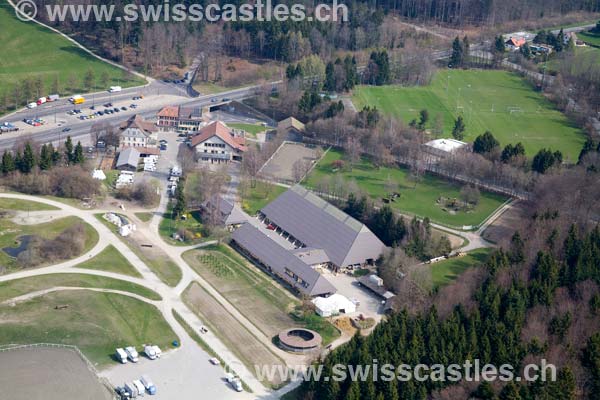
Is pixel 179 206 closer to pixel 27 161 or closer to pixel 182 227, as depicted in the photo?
pixel 182 227

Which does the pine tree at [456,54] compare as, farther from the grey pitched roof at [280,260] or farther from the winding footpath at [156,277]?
the winding footpath at [156,277]

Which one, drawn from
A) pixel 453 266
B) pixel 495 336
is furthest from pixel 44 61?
pixel 495 336

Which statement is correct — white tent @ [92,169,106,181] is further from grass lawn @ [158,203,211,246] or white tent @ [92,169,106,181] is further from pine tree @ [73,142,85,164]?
grass lawn @ [158,203,211,246]

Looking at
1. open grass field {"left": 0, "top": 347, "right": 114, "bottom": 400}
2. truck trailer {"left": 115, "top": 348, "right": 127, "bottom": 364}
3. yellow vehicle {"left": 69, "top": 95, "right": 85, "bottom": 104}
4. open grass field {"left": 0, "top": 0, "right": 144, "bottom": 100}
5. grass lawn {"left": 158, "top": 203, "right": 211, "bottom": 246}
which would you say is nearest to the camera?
open grass field {"left": 0, "top": 347, "right": 114, "bottom": 400}

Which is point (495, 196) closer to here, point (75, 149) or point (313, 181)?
point (313, 181)

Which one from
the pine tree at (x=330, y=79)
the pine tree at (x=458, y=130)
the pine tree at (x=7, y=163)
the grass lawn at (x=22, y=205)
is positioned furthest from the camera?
the pine tree at (x=330, y=79)

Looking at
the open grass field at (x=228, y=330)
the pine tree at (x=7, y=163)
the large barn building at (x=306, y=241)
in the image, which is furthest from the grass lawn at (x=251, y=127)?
the open grass field at (x=228, y=330)

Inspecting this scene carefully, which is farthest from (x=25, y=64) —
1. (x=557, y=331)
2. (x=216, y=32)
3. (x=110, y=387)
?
(x=557, y=331)

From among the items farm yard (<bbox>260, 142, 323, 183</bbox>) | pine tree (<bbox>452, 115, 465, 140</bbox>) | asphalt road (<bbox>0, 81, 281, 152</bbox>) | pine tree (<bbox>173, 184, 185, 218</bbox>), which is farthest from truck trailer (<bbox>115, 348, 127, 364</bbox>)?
pine tree (<bbox>452, 115, 465, 140</bbox>)
